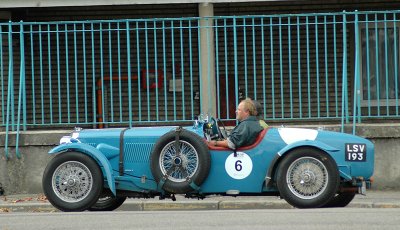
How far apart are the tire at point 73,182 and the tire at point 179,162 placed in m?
0.68

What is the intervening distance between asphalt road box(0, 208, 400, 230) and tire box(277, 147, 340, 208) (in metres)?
0.36

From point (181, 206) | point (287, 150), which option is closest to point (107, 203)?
point (181, 206)

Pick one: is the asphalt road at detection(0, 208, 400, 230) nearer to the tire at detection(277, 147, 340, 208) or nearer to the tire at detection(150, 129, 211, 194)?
the tire at detection(277, 147, 340, 208)

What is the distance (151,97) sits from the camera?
18016 millimetres

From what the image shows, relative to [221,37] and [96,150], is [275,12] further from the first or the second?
[96,150]

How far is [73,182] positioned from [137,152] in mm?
814

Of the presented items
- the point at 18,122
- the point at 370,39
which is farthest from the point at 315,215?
the point at 370,39

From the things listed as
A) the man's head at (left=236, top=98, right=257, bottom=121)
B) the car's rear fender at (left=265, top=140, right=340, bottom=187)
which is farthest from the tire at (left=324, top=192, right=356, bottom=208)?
the man's head at (left=236, top=98, right=257, bottom=121)

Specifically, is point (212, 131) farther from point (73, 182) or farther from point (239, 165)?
point (73, 182)

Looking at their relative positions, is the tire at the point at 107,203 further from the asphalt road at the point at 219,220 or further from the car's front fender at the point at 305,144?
the car's front fender at the point at 305,144

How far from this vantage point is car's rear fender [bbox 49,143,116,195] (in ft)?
33.8

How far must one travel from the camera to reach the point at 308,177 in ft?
33.0

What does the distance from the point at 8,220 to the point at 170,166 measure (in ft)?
6.24

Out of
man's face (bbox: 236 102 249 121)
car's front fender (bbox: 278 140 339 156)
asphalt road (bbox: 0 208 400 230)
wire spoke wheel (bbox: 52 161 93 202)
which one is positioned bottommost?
asphalt road (bbox: 0 208 400 230)
